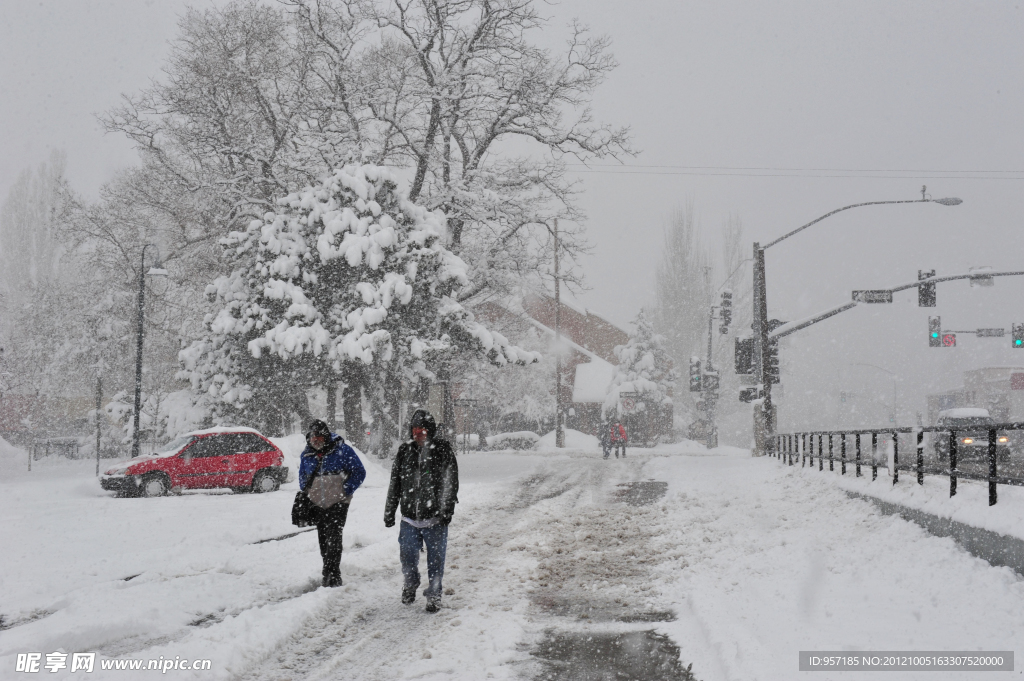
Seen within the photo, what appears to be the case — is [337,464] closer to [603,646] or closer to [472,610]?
[472,610]

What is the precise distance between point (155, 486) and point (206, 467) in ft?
4.09

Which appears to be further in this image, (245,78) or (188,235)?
(188,235)

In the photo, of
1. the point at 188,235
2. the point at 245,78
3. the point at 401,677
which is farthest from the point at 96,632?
the point at 188,235

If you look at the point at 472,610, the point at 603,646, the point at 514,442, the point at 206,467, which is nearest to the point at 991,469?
the point at 603,646

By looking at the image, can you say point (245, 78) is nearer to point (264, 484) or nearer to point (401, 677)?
point (264, 484)

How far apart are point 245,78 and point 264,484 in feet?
47.4

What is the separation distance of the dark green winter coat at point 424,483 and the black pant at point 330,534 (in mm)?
937

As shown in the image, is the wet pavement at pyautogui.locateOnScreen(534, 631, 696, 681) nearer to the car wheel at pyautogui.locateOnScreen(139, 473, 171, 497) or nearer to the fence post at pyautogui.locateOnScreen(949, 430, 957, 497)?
the fence post at pyautogui.locateOnScreen(949, 430, 957, 497)

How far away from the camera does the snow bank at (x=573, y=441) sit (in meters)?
50.7

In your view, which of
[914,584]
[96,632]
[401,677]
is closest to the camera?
[401,677]

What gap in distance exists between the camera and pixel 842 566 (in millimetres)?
8758

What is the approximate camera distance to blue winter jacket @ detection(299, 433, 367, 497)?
856cm

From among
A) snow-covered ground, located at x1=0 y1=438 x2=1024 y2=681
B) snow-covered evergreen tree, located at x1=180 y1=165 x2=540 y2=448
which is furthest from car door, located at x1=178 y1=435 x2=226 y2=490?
snow-covered ground, located at x1=0 y1=438 x2=1024 y2=681

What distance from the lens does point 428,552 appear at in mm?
7891
